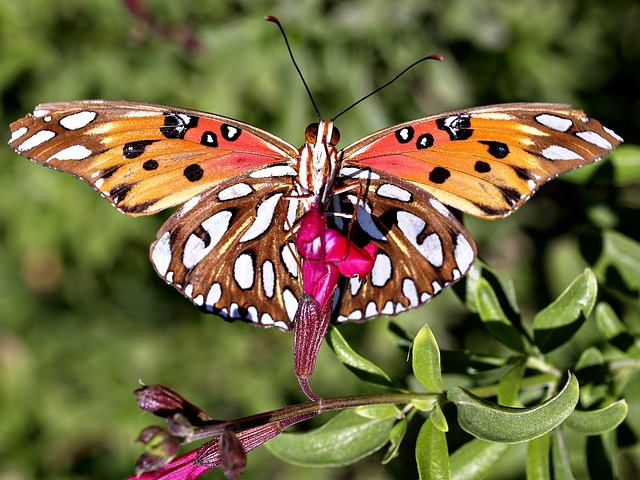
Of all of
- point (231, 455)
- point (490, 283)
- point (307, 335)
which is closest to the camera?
point (231, 455)

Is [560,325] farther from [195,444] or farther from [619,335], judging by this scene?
[195,444]

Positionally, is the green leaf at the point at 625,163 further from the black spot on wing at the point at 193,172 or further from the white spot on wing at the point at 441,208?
the black spot on wing at the point at 193,172

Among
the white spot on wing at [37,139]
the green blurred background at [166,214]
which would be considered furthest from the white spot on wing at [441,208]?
the green blurred background at [166,214]

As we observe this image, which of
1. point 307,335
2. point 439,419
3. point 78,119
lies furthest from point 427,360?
point 78,119

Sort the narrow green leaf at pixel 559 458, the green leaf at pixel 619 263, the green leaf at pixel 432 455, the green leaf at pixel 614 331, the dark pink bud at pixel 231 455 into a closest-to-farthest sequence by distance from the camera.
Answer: the dark pink bud at pixel 231 455 < the green leaf at pixel 432 455 < the narrow green leaf at pixel 559 458 < the green leaf at pixel 614 331 < the green leaf at pixel 619 263

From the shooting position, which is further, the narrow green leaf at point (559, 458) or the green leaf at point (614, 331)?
the green leaf at point (614, 331)

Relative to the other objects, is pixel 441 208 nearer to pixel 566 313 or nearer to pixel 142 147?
pixel 566 313
